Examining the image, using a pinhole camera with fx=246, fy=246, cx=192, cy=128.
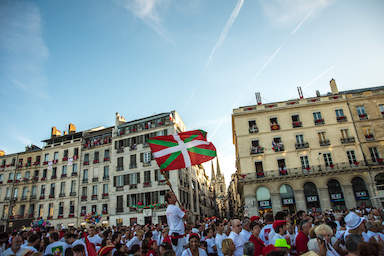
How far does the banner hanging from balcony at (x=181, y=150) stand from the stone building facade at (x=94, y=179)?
24.5 meters

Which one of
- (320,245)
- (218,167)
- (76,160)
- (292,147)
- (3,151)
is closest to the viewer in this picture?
(320,245)

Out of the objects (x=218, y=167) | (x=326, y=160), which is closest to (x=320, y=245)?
(x=326, y=160)

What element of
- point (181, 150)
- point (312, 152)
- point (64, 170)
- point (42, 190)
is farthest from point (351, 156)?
point (42, 190)

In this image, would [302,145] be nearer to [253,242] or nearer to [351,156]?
[351,156]

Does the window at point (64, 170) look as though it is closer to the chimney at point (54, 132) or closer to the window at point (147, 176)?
the chimney at point (54, 132)

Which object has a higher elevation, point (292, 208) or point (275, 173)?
point (275, 173)

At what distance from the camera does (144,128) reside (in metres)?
38.3

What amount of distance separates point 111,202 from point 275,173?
76.3ft

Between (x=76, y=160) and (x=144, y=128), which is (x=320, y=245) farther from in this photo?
(x=76, y=160)

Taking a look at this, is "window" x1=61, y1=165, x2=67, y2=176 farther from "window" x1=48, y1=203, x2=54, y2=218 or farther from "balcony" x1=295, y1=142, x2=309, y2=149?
"balcony" x1=295, y1=142, x2=309, y2=149

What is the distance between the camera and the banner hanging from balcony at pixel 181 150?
9.13 meters

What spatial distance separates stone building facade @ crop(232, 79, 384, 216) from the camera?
30.4 m

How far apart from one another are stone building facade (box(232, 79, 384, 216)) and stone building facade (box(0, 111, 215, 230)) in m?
10.5

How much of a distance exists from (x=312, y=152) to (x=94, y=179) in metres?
32.6
